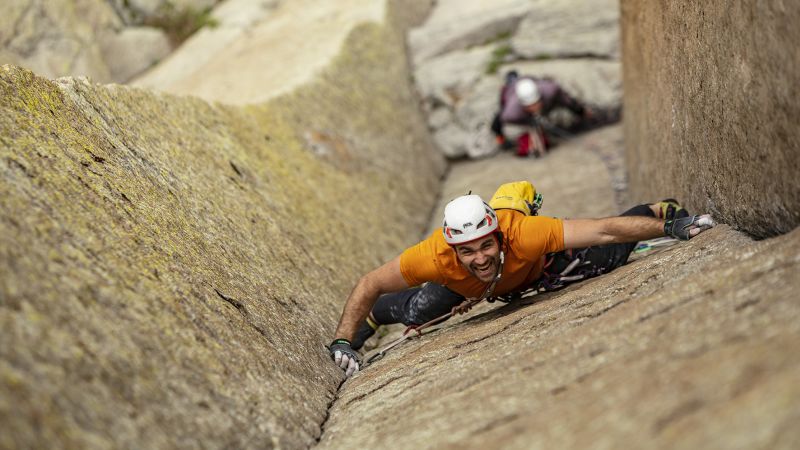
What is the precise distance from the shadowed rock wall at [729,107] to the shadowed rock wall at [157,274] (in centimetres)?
359

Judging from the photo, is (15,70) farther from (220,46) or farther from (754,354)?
(220,46)

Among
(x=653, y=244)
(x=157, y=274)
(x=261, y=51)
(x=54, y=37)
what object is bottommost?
(x=653, y=244)

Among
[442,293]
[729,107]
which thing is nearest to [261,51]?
[442,293]

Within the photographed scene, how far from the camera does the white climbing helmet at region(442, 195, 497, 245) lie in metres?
7.64

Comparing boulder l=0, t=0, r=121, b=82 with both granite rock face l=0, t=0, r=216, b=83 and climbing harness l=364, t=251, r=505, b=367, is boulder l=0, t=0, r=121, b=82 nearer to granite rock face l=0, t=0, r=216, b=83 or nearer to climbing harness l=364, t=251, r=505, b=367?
granite rock face l=0, t=0, r=216, b=83

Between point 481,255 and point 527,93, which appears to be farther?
point 527,93

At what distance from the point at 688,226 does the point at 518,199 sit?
173 centimetres

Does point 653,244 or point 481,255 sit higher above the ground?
point 481,255

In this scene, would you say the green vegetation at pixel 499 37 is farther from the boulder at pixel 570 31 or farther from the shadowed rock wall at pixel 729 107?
the shadowed rock wall at pixel 729 107

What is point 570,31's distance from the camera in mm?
21141

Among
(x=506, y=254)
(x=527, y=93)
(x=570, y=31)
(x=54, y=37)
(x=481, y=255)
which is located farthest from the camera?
(x=54, y=37)

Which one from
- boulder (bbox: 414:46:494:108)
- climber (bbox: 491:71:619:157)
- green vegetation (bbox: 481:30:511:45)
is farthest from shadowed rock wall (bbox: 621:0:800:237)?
green vegetation (bbox: 481:30:511:45)

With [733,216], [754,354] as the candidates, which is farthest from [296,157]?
[754,354]

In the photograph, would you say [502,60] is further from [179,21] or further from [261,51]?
[179,21]
